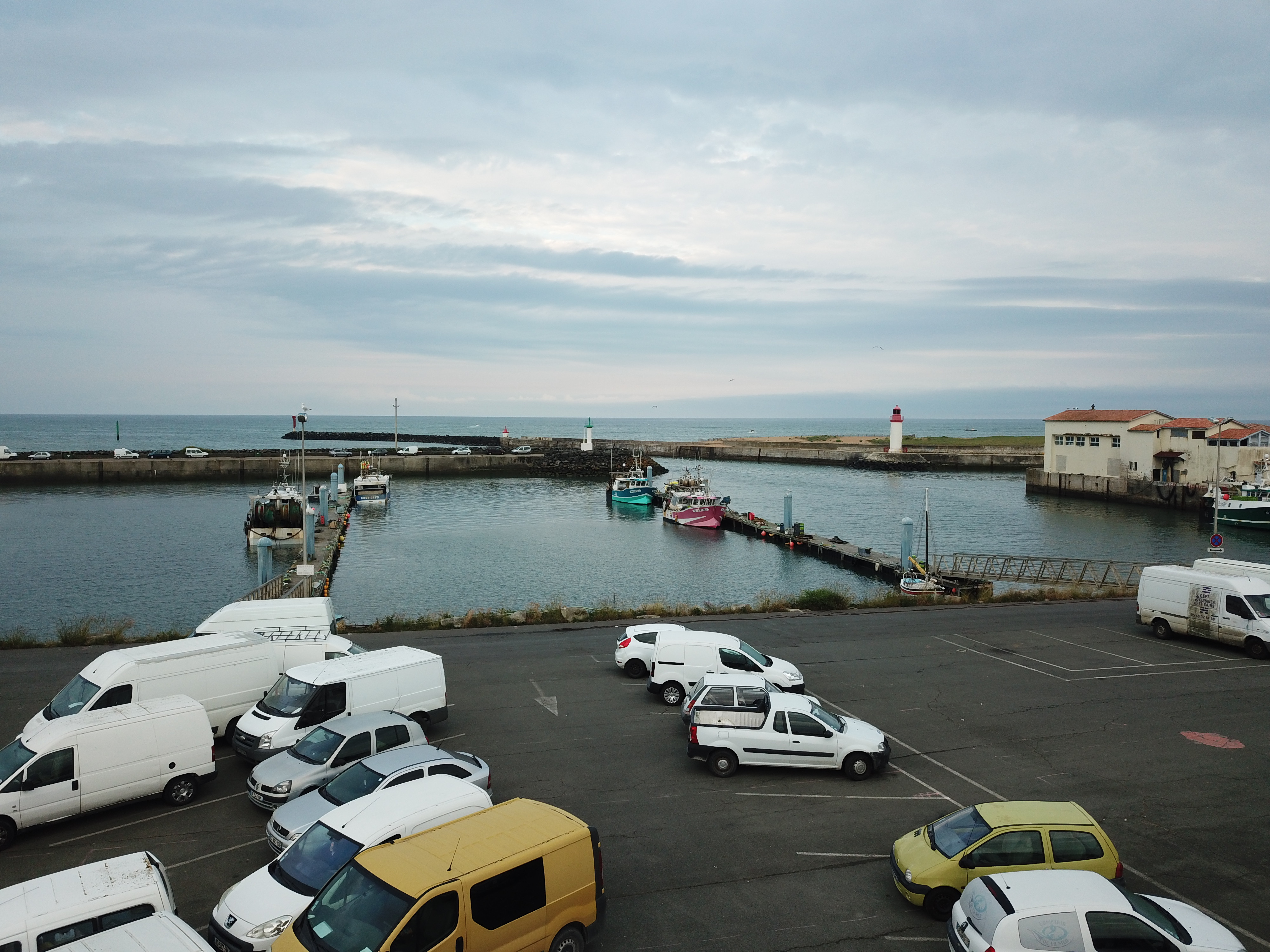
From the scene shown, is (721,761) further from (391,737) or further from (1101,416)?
(1101,416)

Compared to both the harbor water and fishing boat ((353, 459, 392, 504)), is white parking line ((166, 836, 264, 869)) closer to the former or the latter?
the harbor water

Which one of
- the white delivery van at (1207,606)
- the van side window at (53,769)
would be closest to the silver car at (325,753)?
the van side window at (53,769)

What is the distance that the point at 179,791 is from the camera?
12.0 metres

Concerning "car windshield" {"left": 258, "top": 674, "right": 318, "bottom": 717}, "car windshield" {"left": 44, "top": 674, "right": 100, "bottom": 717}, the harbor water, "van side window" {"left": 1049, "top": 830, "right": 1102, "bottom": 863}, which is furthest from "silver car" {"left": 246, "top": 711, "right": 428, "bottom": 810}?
the harbor water

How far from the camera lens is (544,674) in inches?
749

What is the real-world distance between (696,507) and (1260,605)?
4597 centimetres

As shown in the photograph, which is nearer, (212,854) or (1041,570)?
(212,854)

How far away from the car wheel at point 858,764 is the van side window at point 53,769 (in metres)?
11.2

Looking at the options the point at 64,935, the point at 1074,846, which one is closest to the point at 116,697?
the point at 64,935

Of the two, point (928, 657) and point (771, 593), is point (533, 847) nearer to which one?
point (928, 657)

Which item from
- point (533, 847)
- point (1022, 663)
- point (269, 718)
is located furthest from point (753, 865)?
point (1022, 663)

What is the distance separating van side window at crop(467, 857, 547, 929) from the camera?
7137 millimetres

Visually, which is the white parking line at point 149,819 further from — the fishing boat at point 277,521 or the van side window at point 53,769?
the fishing boat at point 277,521

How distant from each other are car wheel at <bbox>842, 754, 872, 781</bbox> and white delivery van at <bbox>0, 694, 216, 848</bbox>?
386 inches
